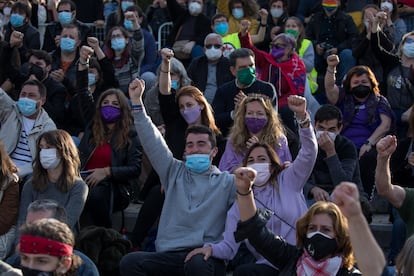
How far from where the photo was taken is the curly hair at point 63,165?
912 centimetres

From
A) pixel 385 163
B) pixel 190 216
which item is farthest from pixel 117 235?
pixel 385 163

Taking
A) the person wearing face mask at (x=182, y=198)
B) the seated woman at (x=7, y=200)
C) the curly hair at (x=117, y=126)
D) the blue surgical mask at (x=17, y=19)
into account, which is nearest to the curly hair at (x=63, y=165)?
the seated woman at (x=7, y=200)

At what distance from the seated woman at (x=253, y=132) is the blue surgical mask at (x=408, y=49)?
2372 millimetres

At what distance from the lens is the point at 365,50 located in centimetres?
1212

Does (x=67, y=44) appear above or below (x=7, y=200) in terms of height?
above

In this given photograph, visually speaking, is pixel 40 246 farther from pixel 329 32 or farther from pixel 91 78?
pixel 329 32

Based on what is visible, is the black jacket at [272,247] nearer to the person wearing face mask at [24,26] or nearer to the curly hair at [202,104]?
the curly hair at [202,104]

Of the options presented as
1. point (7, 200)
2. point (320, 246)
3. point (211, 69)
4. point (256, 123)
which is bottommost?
point (7, 200)

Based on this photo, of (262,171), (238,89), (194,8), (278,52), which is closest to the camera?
(262,171)

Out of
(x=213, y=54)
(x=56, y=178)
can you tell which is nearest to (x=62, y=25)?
(x=213, y=54)

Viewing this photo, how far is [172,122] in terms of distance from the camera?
10039 millimetres

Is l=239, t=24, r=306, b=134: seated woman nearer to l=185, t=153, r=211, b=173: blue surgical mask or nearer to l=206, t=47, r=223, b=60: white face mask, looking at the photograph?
l=206, t=47, r=223, b=60: white face mask

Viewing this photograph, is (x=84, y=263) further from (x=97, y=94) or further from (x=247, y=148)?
(x=97, y=94)

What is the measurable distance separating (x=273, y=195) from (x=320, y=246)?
1.34 metres
